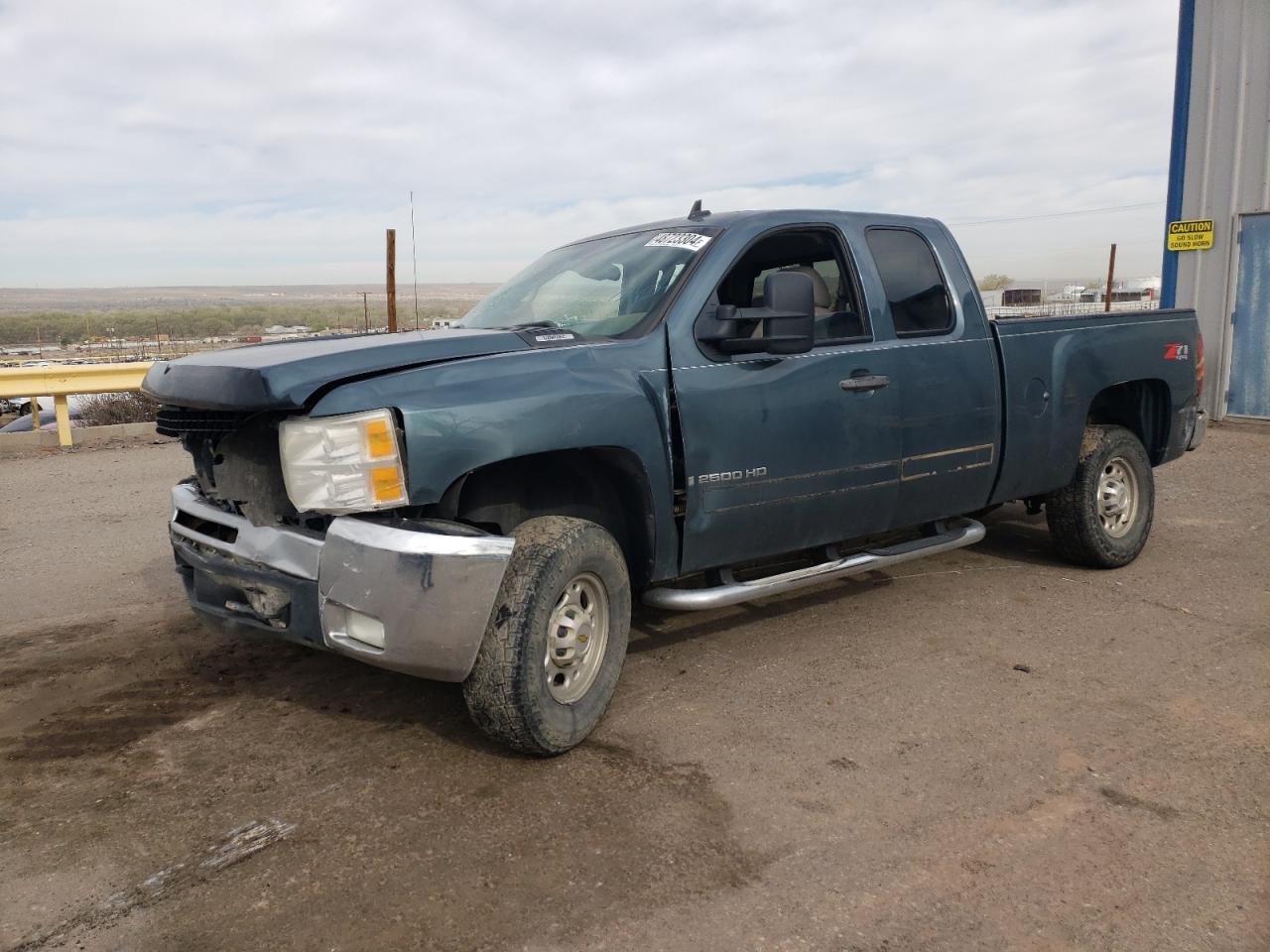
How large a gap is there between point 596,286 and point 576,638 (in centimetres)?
166

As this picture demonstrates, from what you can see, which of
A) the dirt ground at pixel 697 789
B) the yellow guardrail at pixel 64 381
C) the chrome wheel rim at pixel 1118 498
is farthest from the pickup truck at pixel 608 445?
the yellow guardrail at pixel 64 381

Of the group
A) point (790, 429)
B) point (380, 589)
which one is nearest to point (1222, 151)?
point (790, 429)

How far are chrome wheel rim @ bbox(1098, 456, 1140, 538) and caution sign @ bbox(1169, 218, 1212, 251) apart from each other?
8.08 m

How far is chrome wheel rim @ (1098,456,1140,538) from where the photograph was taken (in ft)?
19.2

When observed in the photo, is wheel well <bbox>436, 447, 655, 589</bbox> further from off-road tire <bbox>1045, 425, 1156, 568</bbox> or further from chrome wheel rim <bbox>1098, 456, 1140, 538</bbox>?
chrome wheel rim <bbox>1098, 456, 1140, 538</bbox>

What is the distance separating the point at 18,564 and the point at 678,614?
422cm

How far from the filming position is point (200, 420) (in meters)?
3.49

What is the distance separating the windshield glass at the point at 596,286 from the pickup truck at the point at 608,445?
2 centimetres

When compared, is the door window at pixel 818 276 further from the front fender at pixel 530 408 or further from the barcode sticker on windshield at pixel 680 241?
the front fender at pixel 530 408

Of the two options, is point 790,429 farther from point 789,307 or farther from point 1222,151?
point 1222,151

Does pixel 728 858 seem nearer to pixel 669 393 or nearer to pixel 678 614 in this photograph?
pixel 669 393

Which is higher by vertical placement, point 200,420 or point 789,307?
point 789,307

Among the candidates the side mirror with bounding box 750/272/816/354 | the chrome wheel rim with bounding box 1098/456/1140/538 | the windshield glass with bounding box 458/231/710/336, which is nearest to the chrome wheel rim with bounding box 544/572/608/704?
the windshield glass with bounding box 458/231/710/336

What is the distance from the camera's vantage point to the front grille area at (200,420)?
3404 millimetres
